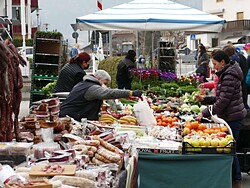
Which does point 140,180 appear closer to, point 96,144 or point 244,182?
point 96,144

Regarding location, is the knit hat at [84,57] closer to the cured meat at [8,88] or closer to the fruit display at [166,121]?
the fruit display at [166,121]

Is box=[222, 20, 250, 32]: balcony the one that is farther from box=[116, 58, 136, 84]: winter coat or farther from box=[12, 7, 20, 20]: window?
box=[116, 58, 136, 84]: winter coat

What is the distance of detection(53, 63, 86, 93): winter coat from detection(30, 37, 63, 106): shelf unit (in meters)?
5.58

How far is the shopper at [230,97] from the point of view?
25.8 ft

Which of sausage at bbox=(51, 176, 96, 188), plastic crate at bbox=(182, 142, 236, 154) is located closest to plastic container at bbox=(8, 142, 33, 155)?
sausage at bbox=(51, 176, 96, 188)

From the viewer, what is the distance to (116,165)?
482cm

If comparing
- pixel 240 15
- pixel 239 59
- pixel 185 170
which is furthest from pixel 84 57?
pixel 240 15

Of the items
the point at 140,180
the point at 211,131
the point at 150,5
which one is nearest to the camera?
the point at 140,180

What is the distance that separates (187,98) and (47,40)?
19.3 ft

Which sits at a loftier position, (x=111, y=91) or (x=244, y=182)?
(x=111, y=91)

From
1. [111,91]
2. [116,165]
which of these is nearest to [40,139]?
[116,165]

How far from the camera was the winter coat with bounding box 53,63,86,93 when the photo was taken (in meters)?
10.2

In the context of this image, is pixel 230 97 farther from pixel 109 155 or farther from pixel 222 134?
pixel 109 155

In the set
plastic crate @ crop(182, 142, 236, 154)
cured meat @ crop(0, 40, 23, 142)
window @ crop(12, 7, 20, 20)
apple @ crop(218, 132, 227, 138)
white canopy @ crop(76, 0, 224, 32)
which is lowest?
plastic crate @ crop(182, 142, 236, 154)
